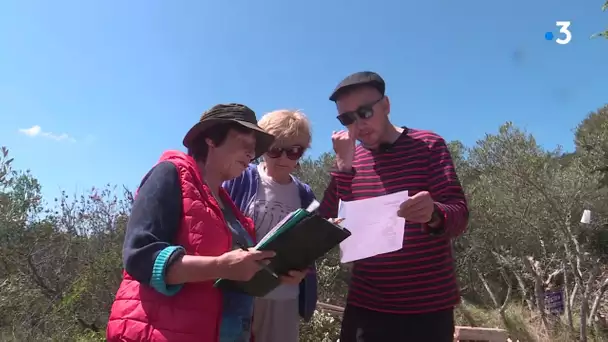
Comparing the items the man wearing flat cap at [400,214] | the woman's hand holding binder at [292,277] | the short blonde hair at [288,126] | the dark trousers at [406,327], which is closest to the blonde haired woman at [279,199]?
the short blonde hair at [288,126]

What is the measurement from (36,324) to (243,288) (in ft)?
17.0

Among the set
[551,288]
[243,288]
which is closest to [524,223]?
[551,288]

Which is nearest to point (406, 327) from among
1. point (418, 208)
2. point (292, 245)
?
point (418, 208)

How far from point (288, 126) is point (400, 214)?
88 centimetres

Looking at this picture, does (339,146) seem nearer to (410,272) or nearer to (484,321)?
(410,272)

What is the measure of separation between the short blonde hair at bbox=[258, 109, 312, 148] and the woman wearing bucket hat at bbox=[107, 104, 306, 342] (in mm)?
834

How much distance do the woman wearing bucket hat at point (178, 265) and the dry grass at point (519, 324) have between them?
24.8 feet

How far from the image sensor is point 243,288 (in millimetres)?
1663

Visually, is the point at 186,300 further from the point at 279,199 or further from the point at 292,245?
the point at 279,199

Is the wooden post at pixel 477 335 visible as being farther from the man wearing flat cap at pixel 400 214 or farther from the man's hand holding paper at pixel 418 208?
the man's hand holding paper at pixel 418 208

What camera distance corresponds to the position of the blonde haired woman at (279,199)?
224cm

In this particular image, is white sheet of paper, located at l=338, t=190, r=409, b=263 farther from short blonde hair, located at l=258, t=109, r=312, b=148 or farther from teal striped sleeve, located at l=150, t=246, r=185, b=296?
teal striped sleeve, located at l=150, t=246, r=185, b=296

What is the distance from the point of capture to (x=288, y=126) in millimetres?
2459

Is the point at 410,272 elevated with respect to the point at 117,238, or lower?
lower
